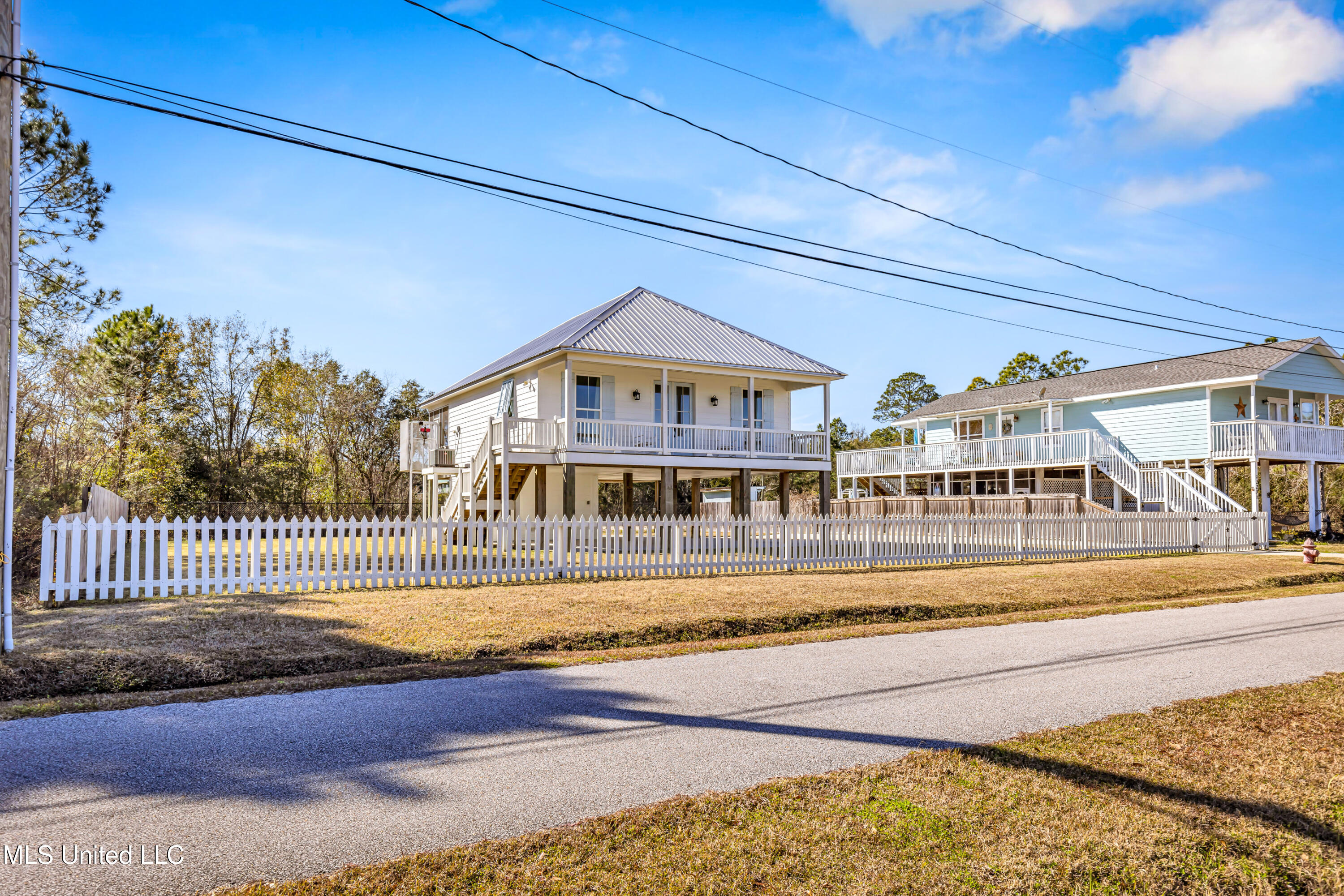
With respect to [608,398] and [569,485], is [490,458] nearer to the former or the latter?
[569,485]

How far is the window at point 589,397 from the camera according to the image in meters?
24.0

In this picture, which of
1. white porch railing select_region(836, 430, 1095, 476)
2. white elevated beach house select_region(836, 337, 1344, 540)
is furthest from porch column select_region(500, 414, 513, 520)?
white porch railing select_region(836, 430, 1095, 476)

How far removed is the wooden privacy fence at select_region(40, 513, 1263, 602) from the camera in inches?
448

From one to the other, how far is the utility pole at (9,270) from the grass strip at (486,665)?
241 centimetres

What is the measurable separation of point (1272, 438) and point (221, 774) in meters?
32.6

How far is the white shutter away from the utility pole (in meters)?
16.8

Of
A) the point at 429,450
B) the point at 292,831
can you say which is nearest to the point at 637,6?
the point at 292,831

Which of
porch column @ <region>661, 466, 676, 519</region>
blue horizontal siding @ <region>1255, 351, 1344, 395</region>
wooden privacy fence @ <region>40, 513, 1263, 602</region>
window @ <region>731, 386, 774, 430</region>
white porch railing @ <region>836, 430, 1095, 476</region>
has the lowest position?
wooden privacy fence @ <region>40, 513, 1263, 602</region>

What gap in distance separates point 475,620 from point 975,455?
2956 centimetres

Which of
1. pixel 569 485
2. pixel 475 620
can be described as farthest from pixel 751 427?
pixel 475 620

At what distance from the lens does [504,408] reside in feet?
85.3

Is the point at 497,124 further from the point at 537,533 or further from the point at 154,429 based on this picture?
the point at 154,429

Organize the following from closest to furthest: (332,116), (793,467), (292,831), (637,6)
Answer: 1. (292,831)
2. (332,116)
3. (637,6)
4. (793,467)

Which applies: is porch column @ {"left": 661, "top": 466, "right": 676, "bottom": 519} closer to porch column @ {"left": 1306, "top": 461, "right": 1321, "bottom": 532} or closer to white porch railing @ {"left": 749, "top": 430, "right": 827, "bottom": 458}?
white porch railing @ {"left": 749, "top": 430, "right": 827, "bottom": 458}
